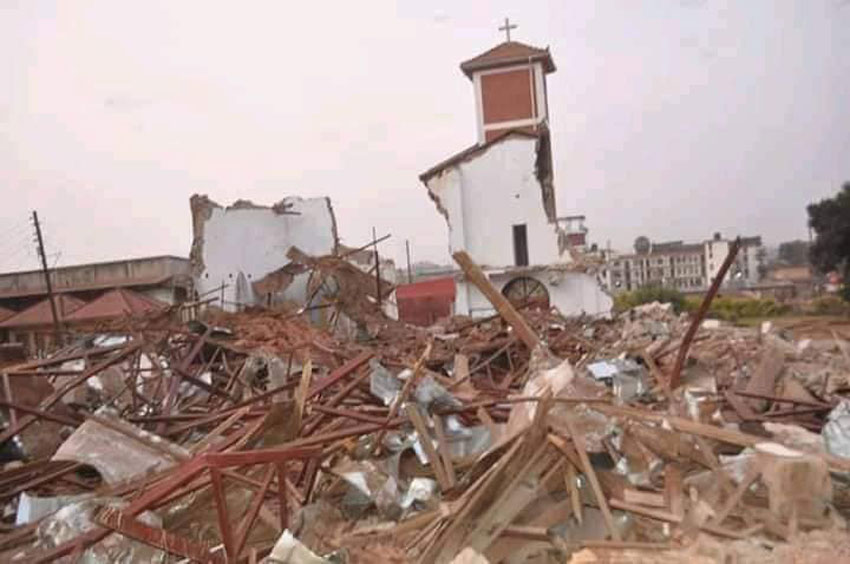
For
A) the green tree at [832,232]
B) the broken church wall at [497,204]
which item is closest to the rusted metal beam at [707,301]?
the broken church wall at [497,204]

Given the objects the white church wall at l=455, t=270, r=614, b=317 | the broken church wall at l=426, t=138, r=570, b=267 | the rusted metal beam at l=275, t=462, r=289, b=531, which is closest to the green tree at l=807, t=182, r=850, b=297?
the white church wall at l=455, t=270, r=614, b=317

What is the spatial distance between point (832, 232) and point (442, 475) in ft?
89.0

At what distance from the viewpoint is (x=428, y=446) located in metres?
3.80

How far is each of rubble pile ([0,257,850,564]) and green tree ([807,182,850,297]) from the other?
2360 centimetres

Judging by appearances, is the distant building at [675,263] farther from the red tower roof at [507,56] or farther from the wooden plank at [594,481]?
the wooden plank at [594,481]

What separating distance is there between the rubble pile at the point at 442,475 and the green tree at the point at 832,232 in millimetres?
23597

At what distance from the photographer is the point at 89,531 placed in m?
3.14

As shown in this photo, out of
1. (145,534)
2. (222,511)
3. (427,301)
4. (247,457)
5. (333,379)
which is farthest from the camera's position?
(427,301)

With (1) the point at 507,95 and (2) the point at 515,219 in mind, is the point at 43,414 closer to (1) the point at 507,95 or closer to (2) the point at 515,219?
(2) the point at 515,219

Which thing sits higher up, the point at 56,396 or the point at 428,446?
the point at 56,396

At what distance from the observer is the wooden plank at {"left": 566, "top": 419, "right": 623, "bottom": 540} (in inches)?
129

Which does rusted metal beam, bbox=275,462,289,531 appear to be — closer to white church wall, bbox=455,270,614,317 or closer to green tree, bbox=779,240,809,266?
white church wall, bbox=455,270,614,317

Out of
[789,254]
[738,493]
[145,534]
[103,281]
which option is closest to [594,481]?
[738,493]

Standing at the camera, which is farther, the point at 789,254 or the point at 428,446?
the point at 789,254
